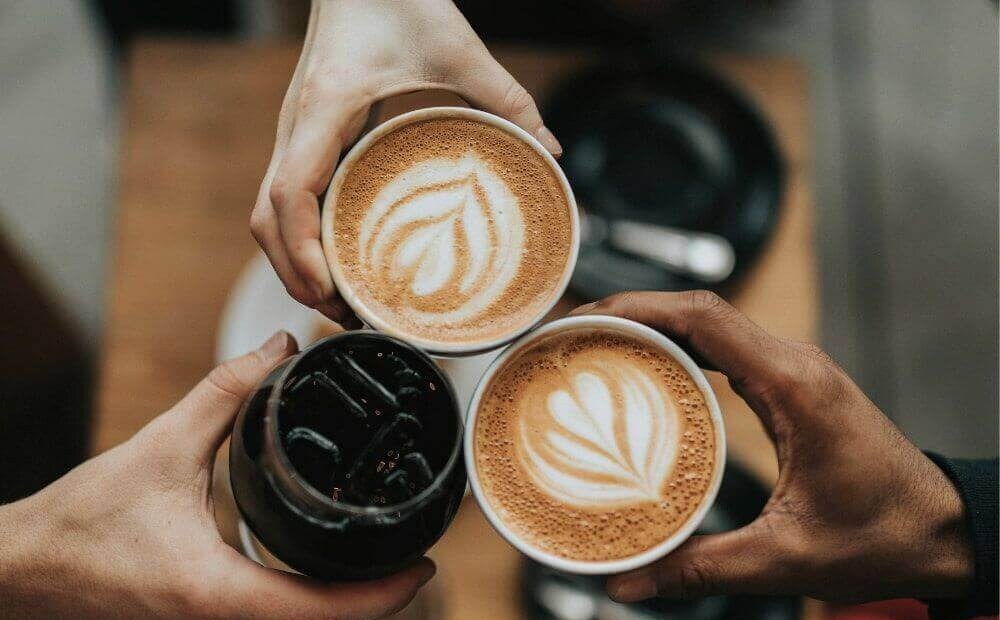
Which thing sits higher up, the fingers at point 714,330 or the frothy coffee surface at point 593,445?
the fingers at point 714,330

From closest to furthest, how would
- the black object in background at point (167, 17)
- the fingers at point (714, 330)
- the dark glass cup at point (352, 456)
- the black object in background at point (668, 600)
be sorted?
the dark glass cup at point (352, 456) < the fingers at point (714, 330) < the black object in background at point (668, 600) < the black object in background at point (167, 17)

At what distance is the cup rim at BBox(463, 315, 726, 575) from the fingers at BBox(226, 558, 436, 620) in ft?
0.29

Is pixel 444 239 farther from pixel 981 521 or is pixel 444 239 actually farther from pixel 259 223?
pixel 981 521

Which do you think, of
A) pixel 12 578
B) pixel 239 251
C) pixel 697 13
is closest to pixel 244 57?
pixel 239 251

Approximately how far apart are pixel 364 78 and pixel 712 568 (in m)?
0.46

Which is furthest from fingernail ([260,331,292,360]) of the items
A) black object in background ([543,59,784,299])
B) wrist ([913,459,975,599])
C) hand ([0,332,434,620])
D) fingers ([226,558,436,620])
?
wrist ([913,459,975,599])

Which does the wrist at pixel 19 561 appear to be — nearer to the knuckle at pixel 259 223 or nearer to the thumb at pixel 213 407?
the thumb at pixel 213 407

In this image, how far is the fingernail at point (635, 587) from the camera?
2.02ft

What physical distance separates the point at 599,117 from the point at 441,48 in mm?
305

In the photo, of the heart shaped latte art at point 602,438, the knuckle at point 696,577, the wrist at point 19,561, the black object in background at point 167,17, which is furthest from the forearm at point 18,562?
the black object in background at point 167,17

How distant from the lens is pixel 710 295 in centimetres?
63

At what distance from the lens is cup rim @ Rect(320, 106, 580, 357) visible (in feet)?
1.97

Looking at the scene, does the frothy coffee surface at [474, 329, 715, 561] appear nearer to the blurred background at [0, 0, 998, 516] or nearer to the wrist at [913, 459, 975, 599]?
the wrist at [913, 459, 975, 599]

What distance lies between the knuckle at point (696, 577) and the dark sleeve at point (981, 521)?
8.3 inches
